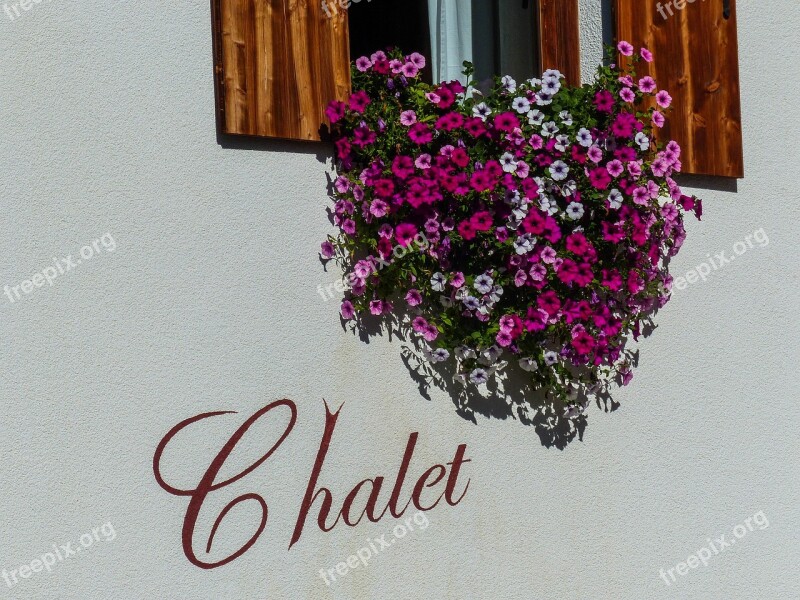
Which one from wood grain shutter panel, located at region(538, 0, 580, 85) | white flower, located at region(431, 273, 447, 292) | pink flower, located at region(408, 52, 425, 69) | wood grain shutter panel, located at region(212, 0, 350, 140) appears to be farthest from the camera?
wood grain shutter panel, located at region(538, 0, 580, 85)

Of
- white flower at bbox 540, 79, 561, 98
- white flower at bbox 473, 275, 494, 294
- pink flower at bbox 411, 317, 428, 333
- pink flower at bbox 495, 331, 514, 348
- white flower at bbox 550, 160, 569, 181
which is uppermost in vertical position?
white flower at bbox 540, 79, 561, 98

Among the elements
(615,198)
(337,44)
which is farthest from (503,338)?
(337,44)

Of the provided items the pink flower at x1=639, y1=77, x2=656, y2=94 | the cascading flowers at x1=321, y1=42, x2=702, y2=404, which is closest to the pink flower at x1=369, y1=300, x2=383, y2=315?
the cascading flowers at x1=321, y1=42, x2=702, y2=404

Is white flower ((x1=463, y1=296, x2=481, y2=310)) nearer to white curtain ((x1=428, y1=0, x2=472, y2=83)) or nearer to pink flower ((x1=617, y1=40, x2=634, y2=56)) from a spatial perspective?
white curtain ((x1=428, y1=0, x2=472, y2=83))

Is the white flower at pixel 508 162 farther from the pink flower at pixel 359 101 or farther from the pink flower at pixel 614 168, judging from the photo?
the pink flower at pixel 359 101

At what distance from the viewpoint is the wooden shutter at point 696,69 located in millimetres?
4227

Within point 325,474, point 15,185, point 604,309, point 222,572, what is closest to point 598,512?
point 604,309

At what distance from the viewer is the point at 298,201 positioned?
341 centimetres

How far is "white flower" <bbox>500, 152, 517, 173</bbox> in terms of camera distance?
356 cm

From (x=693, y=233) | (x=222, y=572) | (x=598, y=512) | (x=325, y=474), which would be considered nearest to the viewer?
(x=222, y=572)

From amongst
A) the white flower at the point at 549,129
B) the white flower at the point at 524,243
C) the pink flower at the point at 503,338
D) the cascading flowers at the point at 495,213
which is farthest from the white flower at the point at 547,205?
the pink flower at the point at 503,338

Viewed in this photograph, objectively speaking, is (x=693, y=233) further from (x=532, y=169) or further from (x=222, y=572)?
(x=222, y=572)

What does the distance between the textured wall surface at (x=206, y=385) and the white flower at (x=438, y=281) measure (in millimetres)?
256

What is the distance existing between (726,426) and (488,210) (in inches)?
65.9
